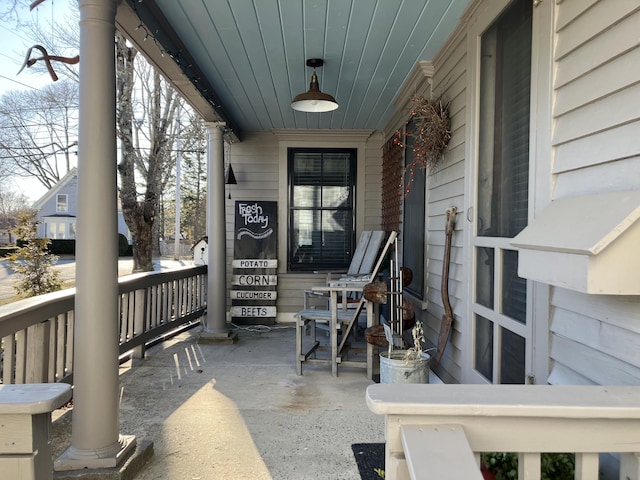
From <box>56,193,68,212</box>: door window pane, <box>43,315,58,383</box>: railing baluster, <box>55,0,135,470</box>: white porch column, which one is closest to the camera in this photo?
<box>55,0,135,470</box>: white porch column

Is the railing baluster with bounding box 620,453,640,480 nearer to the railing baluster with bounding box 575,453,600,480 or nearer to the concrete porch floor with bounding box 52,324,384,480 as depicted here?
the railing baluster with bounding box 575,453,600,480

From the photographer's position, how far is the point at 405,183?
14.8ft

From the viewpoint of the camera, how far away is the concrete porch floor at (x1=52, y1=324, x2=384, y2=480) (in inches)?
87.2

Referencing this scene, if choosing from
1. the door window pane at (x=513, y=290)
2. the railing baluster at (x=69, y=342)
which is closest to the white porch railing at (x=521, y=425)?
the door window pane at (x=513, y=290)

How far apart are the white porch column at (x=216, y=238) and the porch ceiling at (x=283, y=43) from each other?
43 cm

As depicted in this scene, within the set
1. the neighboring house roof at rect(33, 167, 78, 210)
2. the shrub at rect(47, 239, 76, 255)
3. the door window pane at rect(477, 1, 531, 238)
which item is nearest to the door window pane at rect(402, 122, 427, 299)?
the door window pane at rect(477, 1, 531, 238)

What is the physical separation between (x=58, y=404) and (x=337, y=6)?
8.28ft

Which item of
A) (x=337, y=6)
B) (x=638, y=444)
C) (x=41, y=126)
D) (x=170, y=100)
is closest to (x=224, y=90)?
(x=337, y=6)

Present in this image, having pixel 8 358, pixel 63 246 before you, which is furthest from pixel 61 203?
pixel 8 358

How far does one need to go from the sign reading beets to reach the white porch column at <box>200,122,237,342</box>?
0.87 meters

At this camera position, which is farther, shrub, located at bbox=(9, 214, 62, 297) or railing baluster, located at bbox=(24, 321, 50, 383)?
shrub, located at bbox=(9, 214, 62, 297)

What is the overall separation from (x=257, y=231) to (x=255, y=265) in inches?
17.6

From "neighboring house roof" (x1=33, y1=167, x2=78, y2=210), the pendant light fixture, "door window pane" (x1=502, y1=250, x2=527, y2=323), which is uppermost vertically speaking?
"neighboring house roof" (x1=33, y1=167, x2=78, y2=210)

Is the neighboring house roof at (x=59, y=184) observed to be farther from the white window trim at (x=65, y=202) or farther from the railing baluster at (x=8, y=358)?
the railing baluster at (x=8, y=358)
